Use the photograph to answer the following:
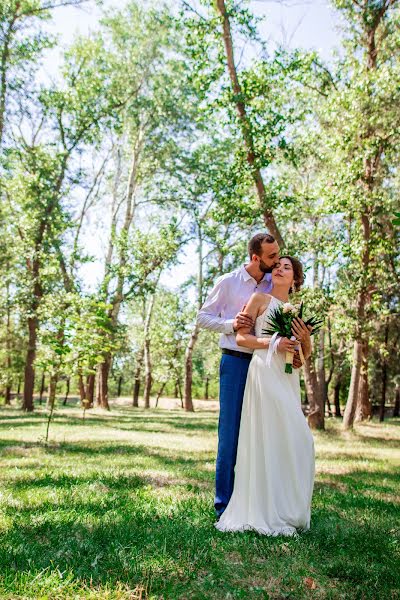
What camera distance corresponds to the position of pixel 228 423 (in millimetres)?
5676

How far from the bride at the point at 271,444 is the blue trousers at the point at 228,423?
16cm

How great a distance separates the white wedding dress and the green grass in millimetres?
257

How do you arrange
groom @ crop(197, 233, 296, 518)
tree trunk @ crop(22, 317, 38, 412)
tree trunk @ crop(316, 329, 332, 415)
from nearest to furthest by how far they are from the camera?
groom @ crop(197, 233, 296, 518) → tree trunk @ crop(316, 329, 332, 415) → tree trunk @ crop(22, 317, 38, 412)

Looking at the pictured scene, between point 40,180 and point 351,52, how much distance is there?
14.8 meters

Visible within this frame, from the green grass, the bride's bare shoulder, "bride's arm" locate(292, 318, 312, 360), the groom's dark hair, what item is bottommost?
the green grass

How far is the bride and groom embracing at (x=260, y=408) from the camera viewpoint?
5141 millimetres

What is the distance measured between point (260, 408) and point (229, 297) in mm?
1373

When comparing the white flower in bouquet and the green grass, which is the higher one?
the white flower in bouquet

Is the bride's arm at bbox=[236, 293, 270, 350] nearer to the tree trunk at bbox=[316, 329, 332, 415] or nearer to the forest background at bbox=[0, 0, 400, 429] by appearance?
the forest background at bbox=[0, 0, 400, 429]

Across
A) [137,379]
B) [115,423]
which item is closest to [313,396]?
[115,423]

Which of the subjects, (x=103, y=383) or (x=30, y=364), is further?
(x=103, y=383)

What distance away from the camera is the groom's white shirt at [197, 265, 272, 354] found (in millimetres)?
5902

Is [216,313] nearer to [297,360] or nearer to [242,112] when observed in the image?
[297,360]

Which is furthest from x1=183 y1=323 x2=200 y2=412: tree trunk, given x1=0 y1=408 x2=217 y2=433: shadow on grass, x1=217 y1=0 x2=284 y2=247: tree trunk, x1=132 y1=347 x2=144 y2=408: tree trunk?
x1=217 y1=0 x2=284 y2=247: tree trunk
